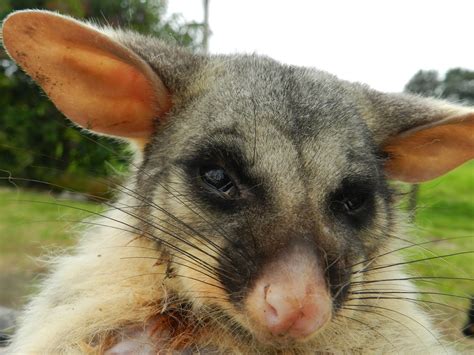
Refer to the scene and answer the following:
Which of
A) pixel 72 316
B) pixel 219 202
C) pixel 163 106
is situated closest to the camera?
pixel 219 202

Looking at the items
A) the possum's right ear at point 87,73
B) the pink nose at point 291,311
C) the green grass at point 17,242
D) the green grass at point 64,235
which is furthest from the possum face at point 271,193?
the green grass at point 17,242

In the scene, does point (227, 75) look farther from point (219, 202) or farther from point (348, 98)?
point (219, 202)

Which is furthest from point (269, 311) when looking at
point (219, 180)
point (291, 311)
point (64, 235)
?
point (64, 235)

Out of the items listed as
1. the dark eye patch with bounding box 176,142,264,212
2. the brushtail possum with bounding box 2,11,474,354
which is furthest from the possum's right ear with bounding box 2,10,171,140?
the dark eye patch with bounding box 176,142,264,212

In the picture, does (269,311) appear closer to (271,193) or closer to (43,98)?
(271,193)

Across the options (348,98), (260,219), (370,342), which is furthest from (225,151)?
(370,342)

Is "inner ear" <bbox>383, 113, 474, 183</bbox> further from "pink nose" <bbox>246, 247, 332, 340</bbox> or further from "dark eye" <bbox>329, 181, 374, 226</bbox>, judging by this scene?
"pink nose" <bbox>246, 247, 332, 340</bbox>
